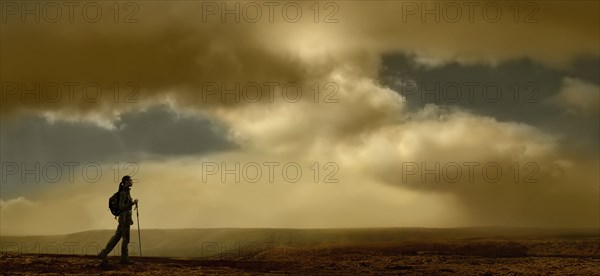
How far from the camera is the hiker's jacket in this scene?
19516 mm

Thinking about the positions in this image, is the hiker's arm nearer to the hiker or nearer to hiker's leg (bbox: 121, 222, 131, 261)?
the hiker

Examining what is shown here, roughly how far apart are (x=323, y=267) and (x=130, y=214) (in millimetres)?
7925

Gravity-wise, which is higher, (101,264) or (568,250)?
(101,264)

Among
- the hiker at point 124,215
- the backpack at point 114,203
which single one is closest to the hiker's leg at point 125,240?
the hiker at point 124,215

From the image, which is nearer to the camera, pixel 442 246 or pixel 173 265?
pixel 173 265

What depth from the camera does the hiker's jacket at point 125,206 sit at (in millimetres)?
19516

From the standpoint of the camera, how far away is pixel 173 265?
20.6 meters

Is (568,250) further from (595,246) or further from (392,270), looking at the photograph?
(392,270)

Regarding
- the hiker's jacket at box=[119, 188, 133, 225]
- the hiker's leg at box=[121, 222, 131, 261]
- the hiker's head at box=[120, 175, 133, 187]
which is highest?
the hiker's head at box=[120, 175, 133, 187]

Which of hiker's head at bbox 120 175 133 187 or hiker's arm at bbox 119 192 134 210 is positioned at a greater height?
hiker's head at bbox 120 175 133 187

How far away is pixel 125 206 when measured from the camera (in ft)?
64.1

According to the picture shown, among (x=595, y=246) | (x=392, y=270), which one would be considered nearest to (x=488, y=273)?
(x=392, y=270)

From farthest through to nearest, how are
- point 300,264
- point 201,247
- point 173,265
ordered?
point 201,247 → point 300,264 → point 173,265

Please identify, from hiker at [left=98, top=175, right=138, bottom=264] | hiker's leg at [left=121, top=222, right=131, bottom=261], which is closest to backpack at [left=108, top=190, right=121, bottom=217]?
hiker at [left=98, top=175, right=138, bottom=264]
